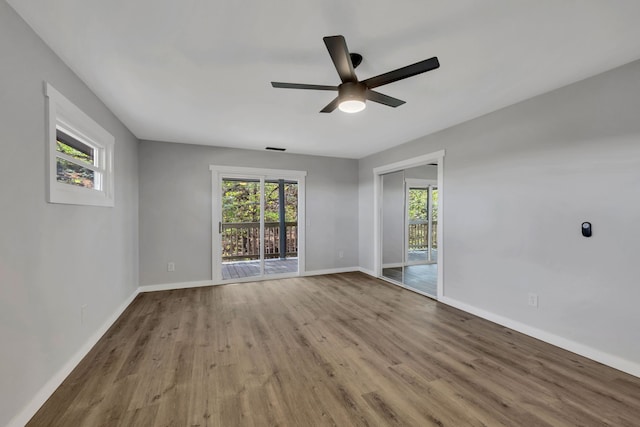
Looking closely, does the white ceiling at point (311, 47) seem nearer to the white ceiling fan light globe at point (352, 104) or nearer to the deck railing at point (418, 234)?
the white ceiling fan light globe at point (352, 104)

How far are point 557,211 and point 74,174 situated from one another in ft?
14.4

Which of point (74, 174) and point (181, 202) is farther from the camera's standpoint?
point (181, 202)

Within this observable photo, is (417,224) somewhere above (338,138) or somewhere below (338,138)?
below

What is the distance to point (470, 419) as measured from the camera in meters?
1.63

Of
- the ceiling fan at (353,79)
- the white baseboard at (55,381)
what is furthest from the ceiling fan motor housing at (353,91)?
the white baseboard at (55,381)

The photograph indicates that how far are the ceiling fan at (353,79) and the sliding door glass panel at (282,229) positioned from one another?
3938 mm

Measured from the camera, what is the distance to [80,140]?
250cm

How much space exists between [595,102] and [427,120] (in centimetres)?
148

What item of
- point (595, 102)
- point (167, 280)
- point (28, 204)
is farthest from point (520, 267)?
point (167, 280)

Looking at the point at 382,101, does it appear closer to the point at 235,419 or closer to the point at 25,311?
the point at 235,419

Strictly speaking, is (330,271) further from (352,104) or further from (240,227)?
(352,104)

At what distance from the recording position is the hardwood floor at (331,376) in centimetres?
167

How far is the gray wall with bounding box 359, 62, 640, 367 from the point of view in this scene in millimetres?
2145

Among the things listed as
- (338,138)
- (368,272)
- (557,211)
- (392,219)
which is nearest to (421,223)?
(392,219)
